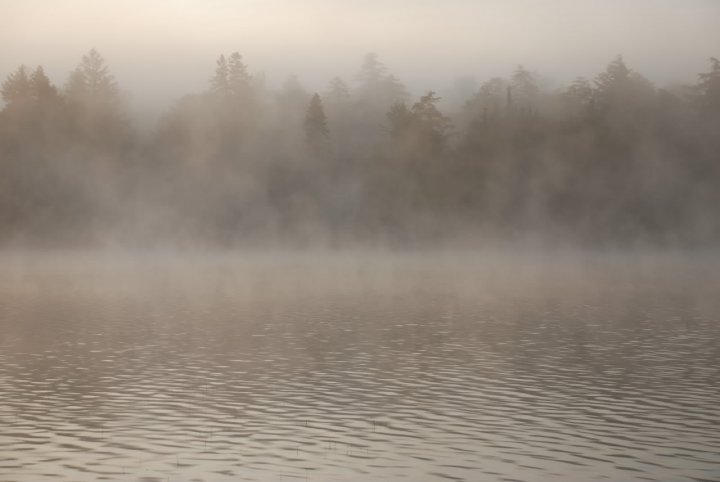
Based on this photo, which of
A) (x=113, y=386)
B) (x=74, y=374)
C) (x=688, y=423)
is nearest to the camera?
(x=688, y=423)

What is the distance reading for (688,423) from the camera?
1623 inches

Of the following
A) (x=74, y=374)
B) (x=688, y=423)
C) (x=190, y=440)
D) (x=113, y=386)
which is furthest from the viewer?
(x=74, y=374)

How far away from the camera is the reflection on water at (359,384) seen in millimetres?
35312

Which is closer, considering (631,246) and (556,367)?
(556,367)

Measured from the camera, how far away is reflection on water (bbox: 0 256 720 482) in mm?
35312

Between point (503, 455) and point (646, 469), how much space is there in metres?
5.06

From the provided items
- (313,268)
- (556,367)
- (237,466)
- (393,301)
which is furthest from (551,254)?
(237,466)

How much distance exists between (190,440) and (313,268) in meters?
109

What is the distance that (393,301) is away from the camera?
99.1 m

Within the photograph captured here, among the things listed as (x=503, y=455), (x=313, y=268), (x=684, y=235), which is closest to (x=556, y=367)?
(x=503, y=455)

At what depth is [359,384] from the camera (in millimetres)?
51688

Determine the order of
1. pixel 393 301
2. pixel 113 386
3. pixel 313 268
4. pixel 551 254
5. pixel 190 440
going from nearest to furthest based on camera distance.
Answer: pixel 190 440, pixel 113 386, pixel 393 301, pixel 313 268, pixel 551 254

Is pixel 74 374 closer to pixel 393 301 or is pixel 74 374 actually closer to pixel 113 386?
pixel 113 386

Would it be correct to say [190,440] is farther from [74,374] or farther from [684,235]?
[684,235]
